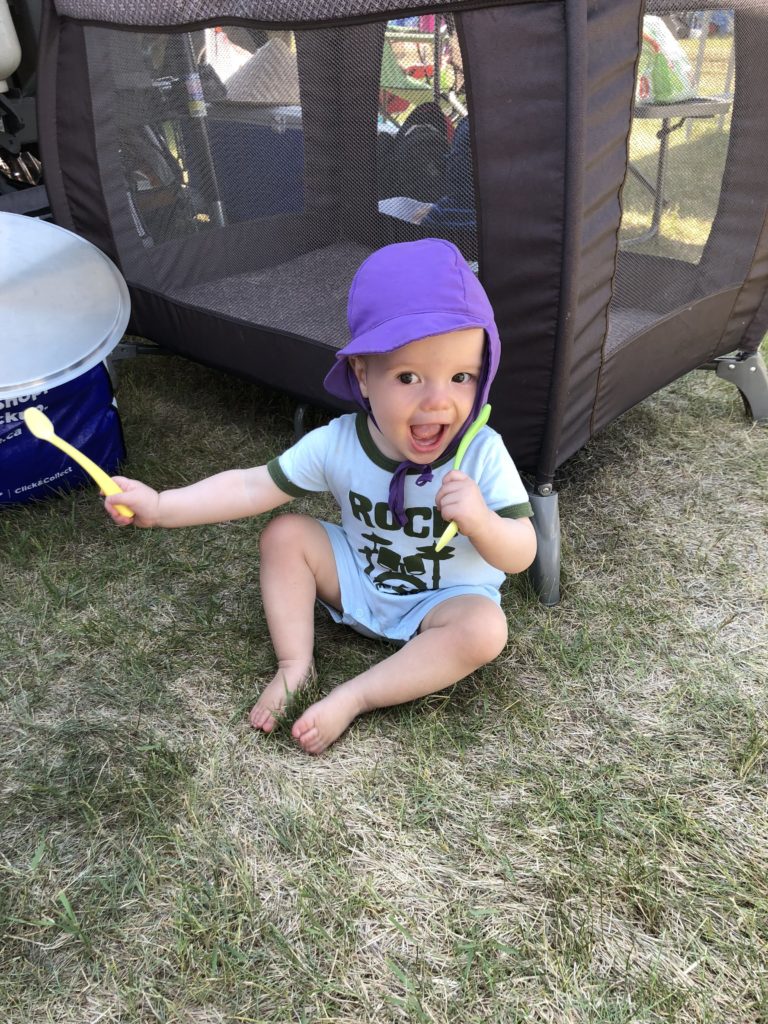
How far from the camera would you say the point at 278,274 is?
1837 millimetres

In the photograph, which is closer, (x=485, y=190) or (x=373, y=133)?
(x=485, y=190)

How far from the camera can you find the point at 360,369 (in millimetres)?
1053

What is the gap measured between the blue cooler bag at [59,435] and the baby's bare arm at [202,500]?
18.9 inches

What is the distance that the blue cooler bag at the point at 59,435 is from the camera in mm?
1510

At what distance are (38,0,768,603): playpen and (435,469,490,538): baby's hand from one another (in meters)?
0.30

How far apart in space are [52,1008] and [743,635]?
1.04 meters

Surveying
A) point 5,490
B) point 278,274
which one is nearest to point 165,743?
point 5,490

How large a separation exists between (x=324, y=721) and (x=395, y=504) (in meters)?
0.29

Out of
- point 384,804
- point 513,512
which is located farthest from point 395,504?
point 384,804

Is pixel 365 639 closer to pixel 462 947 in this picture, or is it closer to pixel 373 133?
pixel 462 947

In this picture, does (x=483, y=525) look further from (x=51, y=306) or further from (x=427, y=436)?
(x=51, y=306)

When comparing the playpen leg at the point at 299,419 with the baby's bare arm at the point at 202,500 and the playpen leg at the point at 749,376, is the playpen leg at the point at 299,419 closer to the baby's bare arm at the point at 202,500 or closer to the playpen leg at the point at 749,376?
the baby's bare arm at the point at 202,500

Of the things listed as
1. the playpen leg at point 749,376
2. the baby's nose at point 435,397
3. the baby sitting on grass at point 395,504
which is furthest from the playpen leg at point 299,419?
the playpen leg at point 749,376

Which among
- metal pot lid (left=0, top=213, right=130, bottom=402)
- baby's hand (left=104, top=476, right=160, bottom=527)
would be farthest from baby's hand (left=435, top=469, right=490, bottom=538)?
metal pot lid (left=0, top=213, right=130, bottom=402)
